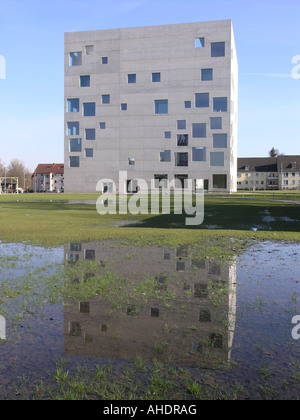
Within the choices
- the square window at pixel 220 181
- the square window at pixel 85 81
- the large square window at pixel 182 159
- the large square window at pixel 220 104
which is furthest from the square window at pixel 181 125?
the square window at pixel 85 81

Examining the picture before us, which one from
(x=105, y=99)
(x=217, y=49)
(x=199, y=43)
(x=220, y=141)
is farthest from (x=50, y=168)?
(x=217, y=49)

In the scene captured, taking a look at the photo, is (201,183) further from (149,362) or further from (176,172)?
(149,362)

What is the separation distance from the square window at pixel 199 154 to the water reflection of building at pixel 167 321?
60.4m

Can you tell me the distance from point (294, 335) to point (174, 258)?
4987mm

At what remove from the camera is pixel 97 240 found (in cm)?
→ 1261

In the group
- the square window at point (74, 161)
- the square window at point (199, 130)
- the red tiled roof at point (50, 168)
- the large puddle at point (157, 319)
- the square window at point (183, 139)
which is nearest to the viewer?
the large puddle at point (157, 319)

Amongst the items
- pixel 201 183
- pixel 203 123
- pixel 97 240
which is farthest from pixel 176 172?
pixel 97 240

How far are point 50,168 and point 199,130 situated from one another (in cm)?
10010

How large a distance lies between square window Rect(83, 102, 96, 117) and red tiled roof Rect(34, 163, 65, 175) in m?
83.1

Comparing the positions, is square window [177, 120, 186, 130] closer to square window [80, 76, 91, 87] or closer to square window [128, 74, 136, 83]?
square window [128, 74, 136, 83]

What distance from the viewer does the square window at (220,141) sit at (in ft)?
219

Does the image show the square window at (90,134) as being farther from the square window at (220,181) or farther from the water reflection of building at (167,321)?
the water reflection of building at (167,321)

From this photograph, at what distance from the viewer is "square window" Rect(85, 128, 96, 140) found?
234ft

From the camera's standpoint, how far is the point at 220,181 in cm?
6731
